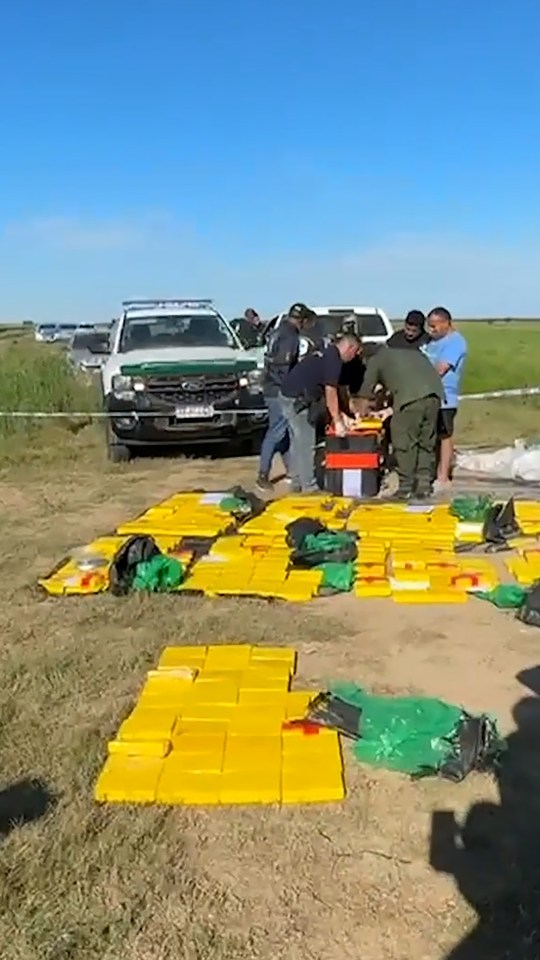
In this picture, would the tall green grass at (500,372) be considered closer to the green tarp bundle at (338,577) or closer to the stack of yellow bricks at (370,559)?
the stack of yellow bricks at (370,559)

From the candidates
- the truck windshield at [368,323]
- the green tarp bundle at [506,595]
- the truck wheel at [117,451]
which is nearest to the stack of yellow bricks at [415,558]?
the green tarp bundle at [506,595]

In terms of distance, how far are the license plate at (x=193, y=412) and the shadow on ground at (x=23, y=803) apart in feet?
29.8

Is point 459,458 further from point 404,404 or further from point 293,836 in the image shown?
point 293,836

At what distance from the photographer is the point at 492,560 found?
8.06 meters

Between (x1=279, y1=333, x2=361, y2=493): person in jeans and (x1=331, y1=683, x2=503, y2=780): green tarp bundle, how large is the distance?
5.73m

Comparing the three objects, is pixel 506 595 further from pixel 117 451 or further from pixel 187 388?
pixel 117 451

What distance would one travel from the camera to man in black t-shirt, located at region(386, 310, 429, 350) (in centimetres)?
1061

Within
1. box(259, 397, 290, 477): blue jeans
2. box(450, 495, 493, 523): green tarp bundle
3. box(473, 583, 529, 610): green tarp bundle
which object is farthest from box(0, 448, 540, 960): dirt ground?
box(259, 397, 290, 477): blue jeans

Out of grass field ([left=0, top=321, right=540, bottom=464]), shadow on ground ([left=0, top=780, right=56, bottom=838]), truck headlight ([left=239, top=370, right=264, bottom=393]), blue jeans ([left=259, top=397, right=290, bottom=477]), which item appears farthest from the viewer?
grass field ([left=0, top=321, right=540, bottom=464])

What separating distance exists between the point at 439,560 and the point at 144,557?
6.94 ft

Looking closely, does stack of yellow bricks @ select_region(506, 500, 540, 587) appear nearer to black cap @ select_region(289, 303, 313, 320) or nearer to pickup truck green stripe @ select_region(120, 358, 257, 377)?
black cap @ select_region(289, 303, 313, 320)

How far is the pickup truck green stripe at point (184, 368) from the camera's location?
43.1 ft

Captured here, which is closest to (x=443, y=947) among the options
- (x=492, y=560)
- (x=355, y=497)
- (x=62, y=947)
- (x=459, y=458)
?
(x=62, y=947)

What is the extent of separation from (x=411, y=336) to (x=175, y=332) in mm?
4853
